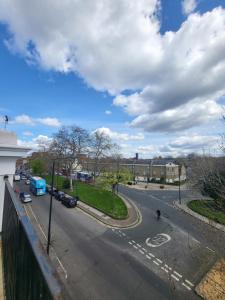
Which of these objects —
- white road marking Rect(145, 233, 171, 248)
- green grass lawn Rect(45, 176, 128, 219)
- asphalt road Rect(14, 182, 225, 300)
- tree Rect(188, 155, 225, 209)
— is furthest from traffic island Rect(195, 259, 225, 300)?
green grass lawn Rect(45, 176, 128, 219)

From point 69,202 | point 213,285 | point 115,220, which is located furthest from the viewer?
point 69,202

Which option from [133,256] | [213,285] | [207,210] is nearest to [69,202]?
[133,256]

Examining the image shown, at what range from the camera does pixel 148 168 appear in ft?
234

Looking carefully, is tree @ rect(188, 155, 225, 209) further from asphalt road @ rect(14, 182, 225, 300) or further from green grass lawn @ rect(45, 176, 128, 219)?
green grass lawn @ rect(45, 176, 128, 219)

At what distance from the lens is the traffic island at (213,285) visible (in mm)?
10477

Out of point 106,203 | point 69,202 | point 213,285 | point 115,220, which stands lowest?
point 213,285

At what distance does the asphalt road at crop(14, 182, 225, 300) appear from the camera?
35.6ft

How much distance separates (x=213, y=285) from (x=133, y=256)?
528cm

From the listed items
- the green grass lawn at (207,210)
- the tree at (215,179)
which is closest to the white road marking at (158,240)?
the tree at (215,179)

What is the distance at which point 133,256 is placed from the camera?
14508 mm

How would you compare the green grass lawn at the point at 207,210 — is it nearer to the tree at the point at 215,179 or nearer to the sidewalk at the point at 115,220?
the tree at the point at 215,179

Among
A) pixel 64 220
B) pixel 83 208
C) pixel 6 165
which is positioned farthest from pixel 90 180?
pixel 6 165

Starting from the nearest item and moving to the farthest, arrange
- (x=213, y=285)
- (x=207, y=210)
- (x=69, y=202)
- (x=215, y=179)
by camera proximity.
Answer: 1. (x=213, y=285)
2. (x=215, y=179)
3. (x=207, y=210)
4. (x=69, y=202)

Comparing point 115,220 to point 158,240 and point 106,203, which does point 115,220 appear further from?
point 106,203
